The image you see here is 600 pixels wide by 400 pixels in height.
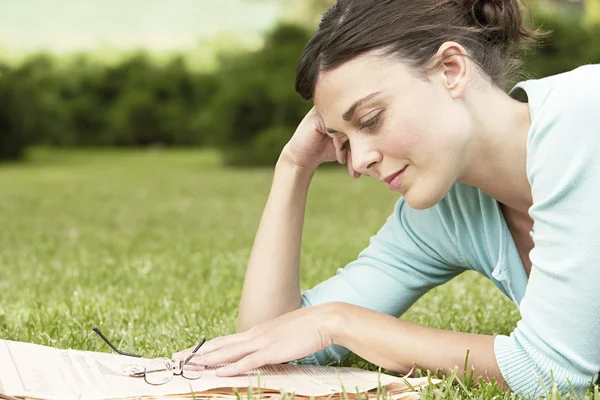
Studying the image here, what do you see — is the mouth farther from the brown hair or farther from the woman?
the brown hair

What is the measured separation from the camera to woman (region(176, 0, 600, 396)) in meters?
2.00

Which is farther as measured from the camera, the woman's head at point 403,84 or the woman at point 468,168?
the woman's head at point 403,84

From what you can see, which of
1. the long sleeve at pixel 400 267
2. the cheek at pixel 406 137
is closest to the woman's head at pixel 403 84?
the cheek at pixel 406 137

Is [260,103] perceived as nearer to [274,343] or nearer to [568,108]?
[274,343]

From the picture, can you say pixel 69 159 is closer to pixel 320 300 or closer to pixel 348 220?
pixel 348 220

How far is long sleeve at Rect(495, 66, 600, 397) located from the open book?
30 cm

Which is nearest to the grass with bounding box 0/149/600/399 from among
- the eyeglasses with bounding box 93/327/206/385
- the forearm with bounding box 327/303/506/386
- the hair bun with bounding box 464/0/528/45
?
the forearm with bounding box 327/303/506/386

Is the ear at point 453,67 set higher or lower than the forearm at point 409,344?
higher

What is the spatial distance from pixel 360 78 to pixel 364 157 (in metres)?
0.22

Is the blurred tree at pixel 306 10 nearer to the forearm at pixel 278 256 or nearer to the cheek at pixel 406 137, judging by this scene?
the forearm at pixel 278 256

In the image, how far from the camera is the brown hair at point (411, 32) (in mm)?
2213

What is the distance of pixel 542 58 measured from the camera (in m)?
14.0

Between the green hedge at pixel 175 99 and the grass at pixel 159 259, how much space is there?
242 cm

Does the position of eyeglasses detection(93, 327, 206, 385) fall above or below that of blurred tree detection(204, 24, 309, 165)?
above
